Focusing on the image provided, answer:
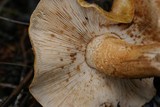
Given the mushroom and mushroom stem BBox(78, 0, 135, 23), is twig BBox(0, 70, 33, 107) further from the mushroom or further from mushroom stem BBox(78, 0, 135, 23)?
mushroom stem BBox(78, 0, 135, 23)

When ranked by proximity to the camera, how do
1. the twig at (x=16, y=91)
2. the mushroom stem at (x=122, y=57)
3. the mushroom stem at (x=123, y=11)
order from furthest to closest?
the twig at (x=16, y=91) < the mushroom stem at (x=123, y=11) < the mushroom stem at (x=122, y=57)

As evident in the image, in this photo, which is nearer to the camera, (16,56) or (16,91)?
(16,91)

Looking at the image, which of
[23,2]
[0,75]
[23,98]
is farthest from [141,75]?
[23,2]

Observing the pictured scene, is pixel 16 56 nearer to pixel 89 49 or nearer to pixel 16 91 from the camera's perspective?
pixel 16 91

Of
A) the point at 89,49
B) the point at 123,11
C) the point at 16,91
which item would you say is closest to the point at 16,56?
A: the point at 16,91

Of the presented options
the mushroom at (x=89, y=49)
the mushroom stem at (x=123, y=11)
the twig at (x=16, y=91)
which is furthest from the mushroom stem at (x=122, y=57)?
the twig at (x=16, y=91)

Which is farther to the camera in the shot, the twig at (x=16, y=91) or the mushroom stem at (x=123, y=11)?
the twig at (x=16, y=91)

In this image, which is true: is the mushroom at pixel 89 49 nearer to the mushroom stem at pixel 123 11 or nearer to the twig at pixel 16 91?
the mushroom stem at pixel 123 11
